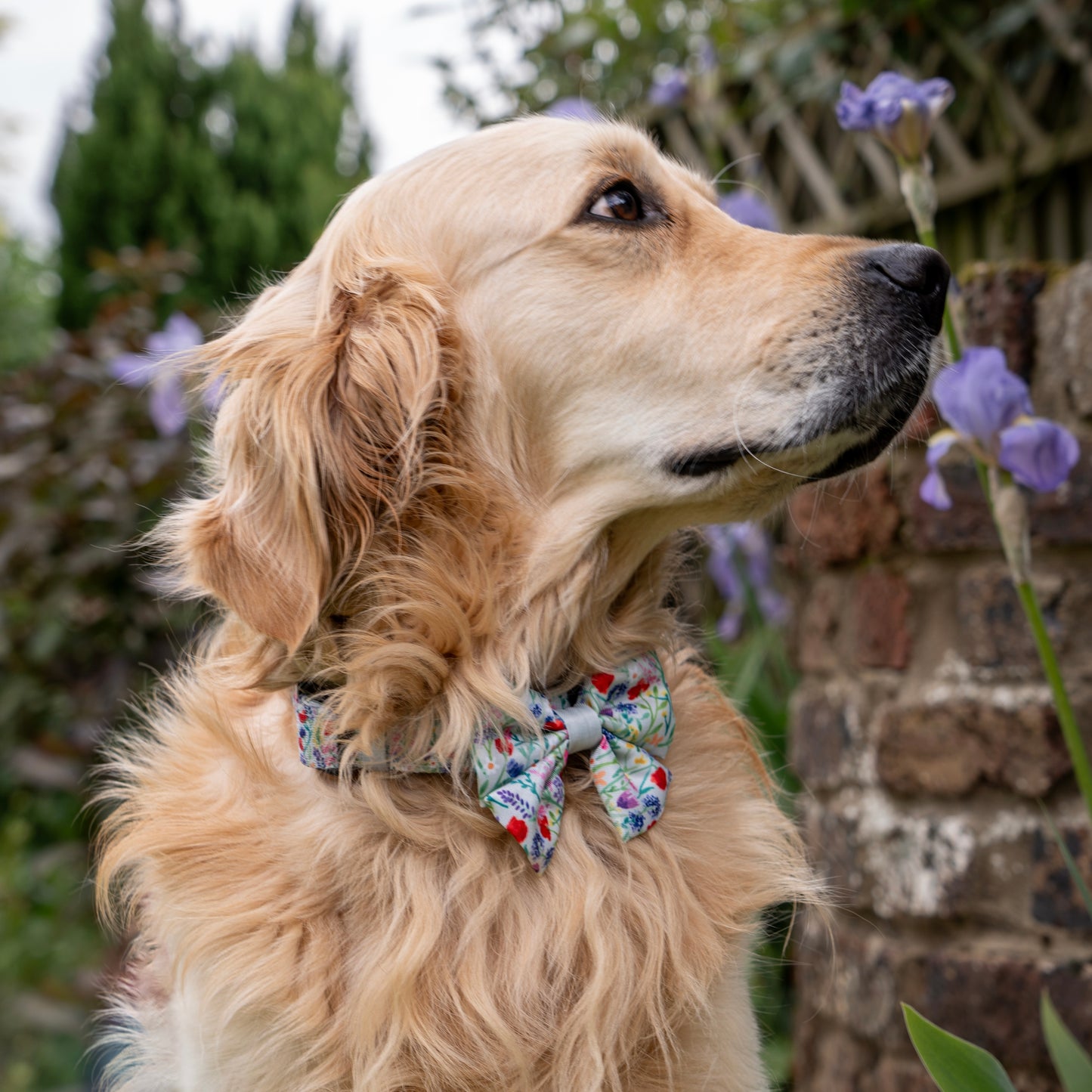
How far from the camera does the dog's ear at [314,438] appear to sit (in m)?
1.51

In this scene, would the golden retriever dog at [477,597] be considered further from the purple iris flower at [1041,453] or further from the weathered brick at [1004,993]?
the weathered brick at [1004,993]

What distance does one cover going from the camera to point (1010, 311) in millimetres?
2004

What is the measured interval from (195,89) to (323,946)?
27.6 ft

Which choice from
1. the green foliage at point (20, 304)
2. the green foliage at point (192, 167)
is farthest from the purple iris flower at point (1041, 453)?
the green foliage at point (20, 304)

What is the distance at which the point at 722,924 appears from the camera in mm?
1583

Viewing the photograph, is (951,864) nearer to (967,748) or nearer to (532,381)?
(967,748)

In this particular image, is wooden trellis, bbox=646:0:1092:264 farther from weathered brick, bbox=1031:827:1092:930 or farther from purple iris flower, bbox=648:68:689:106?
weathered brick, bbox=1031:827:1092:930

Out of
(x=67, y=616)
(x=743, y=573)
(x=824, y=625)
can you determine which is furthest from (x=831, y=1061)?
(x=67, y=616)

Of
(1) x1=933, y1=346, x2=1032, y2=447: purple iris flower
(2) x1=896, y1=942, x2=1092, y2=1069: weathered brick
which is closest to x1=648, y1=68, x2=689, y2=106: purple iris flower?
(1) x1=933, y1=346, x2=1032, y2=447: purple iris flower

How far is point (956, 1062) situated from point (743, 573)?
1882 mm

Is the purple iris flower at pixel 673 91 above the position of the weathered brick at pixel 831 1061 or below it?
above

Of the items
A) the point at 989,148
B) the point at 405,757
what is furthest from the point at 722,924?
the point at 989,148

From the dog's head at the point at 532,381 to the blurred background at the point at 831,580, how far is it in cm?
24

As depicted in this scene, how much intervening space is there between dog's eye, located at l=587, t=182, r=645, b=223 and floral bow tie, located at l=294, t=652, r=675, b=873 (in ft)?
2.36
